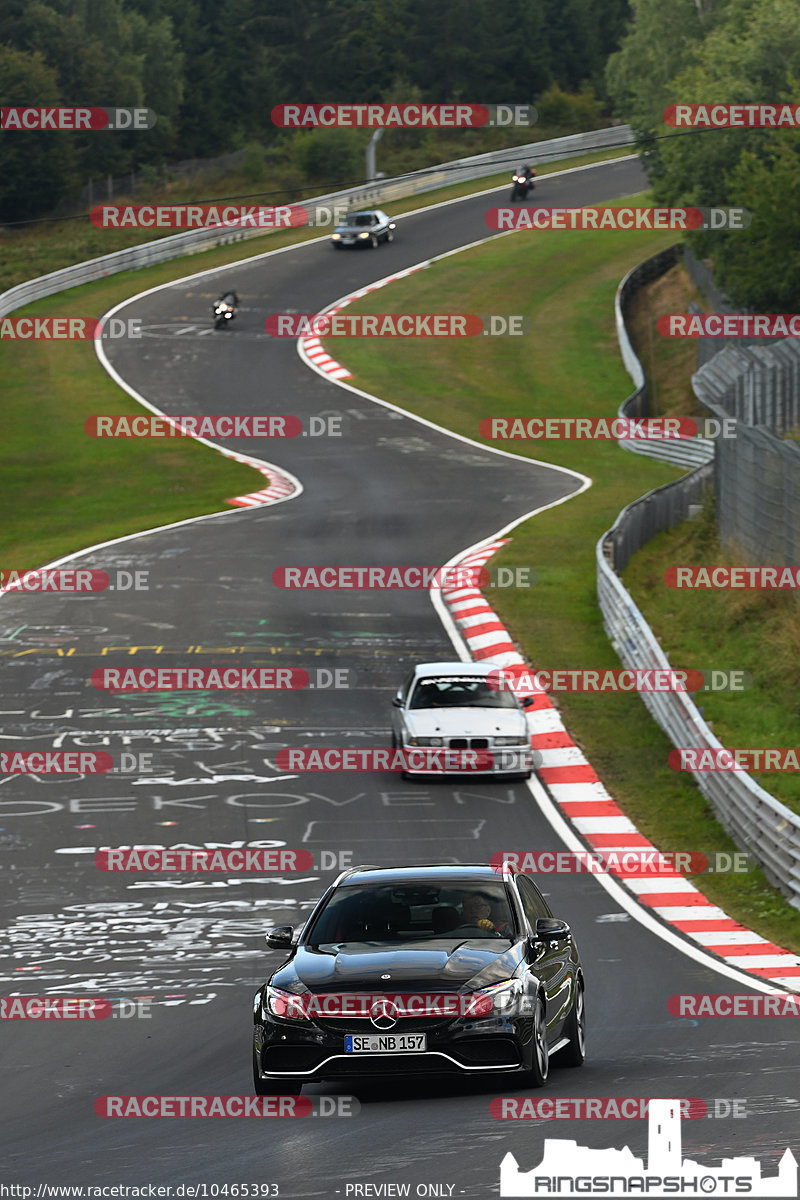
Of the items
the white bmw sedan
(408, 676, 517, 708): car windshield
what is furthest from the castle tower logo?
(408, 676, 517, 708): car windshield

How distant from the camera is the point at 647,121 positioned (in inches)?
2704

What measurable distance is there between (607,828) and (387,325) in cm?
4499

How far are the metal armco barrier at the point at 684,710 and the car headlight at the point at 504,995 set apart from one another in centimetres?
803

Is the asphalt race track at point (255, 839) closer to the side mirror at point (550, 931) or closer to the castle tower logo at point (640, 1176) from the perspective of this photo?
the castle tower logo at point (640, 1176)

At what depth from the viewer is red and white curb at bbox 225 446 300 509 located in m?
42.7

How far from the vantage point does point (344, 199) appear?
82562 millimetres

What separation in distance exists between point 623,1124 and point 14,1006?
20.3 feet

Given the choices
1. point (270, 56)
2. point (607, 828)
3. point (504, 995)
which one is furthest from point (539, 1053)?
point (270, 56)

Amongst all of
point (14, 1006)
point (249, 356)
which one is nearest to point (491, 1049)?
point (14, 1006)

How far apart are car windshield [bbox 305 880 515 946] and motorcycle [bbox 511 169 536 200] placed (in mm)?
75031

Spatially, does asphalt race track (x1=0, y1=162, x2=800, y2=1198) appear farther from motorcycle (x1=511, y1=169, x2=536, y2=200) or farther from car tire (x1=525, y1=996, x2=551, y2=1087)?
motorcycle (x1=511, y1=169, x2=536, y2=200)

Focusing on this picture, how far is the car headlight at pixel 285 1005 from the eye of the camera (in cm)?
946

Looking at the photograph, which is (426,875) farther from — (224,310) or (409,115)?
(409,115)

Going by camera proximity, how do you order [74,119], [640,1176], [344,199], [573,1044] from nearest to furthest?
[640,1176] < [573,1044] < [344,199] < [74,119]
